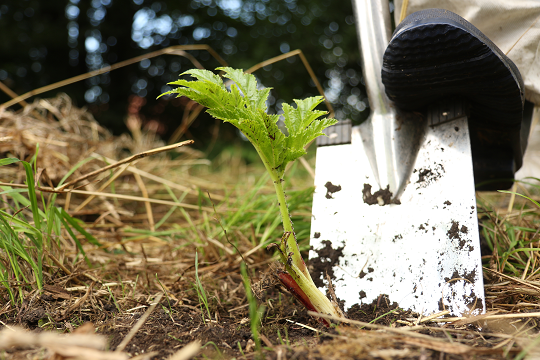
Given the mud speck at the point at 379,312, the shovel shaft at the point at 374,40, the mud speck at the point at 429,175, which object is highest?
the shovel shaft at the point at 374,40

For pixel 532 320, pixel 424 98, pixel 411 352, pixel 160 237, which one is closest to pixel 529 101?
pixel 424 98

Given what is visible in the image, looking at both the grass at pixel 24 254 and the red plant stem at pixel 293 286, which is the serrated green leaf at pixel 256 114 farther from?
the grass at pixel 24 254

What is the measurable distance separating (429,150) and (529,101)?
0.47 metres

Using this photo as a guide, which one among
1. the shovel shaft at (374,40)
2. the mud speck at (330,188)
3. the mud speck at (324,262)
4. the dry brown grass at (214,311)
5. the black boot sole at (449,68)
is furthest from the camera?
the shovel shaft at (374,40)

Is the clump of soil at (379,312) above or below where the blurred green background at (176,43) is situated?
below

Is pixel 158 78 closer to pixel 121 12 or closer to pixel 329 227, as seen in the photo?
pixel 121 12

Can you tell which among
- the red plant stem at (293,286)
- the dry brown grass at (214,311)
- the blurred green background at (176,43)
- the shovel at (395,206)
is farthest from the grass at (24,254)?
the blurred green background at (176,43)

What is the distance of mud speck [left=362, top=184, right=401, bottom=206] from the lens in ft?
3.43

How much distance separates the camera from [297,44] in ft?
18.7

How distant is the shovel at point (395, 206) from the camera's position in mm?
875

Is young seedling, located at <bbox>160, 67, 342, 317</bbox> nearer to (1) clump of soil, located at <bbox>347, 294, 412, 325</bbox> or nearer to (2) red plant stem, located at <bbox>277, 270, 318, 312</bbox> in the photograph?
(2) red plant stem, located at <bbox>277, 270, 318, 312</bbox>

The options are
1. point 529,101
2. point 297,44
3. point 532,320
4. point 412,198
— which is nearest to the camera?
point 532,320

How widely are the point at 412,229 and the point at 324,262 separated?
0.26 metres

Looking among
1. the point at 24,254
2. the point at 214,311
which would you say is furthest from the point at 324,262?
the point at 24,254
